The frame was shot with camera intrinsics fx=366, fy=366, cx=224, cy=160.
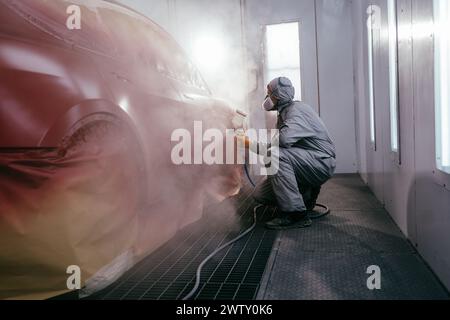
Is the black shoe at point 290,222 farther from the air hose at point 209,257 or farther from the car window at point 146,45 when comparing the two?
the car window at point 146,45

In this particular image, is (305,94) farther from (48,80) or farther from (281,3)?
(48,80)

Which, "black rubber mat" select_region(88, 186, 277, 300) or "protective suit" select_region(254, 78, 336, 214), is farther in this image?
"protective suit" select_region(254, 78, 336, 214)

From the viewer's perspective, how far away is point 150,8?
9.53 feet

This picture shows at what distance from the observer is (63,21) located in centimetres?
160

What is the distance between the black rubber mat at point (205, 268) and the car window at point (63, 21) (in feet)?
3.95

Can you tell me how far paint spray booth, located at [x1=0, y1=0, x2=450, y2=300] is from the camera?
4.84 feet

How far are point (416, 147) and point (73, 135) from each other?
1855 mm

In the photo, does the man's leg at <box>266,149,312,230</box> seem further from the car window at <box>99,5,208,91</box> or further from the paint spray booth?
the car window at <box>99,5,208,91</box>

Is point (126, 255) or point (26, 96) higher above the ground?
point (26, 96)

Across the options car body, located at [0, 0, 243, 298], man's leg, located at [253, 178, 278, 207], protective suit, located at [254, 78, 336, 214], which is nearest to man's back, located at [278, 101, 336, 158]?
protective suit, located at [254, 78, 336, 214]

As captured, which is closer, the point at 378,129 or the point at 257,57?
the point at 378,129
